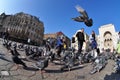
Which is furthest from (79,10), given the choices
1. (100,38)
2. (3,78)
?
(100,38)

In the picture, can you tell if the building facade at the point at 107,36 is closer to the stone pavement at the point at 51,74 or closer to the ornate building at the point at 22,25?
the ornate building at the point at 22,25

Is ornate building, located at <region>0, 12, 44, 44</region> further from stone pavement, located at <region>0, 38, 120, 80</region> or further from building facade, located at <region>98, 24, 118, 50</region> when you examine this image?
stone pavement, located at <region>0, 38, 120, 80</region>

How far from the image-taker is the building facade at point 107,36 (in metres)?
62.7

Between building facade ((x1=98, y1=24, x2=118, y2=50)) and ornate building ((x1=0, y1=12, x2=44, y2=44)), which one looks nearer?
building facade ((x1=98, y1=24, x2=118, y2=50))

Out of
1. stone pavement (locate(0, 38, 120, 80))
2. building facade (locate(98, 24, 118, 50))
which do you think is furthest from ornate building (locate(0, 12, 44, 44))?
stone pavement (locate(0, 38, 120, 80))

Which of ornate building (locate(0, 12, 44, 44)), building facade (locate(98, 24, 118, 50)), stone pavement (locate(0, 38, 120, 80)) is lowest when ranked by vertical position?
stone pavement (locate(0, 38, 120, 80))

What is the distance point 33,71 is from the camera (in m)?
9.87

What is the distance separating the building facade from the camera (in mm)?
62737

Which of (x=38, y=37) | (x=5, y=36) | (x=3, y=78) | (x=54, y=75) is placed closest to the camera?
(x=3, y=78)

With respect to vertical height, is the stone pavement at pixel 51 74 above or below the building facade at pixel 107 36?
below

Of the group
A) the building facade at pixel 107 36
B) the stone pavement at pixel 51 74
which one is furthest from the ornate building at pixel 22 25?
the stone pavement at pixel 51 74

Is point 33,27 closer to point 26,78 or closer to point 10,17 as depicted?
point 10,17

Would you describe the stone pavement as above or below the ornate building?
below

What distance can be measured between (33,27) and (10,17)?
379 inches
